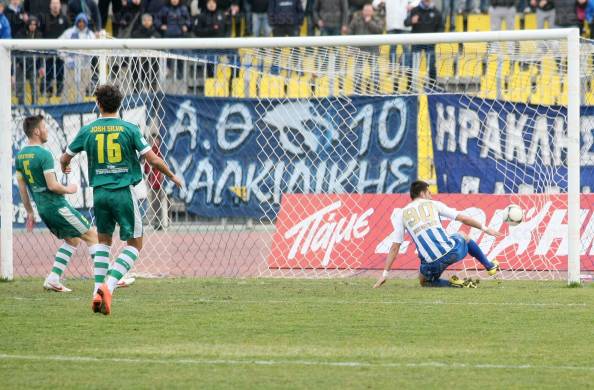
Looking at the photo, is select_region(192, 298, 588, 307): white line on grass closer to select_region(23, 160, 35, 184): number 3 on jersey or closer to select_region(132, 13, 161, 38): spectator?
select_region(23, 160, 35, 184): number 3 on jersey

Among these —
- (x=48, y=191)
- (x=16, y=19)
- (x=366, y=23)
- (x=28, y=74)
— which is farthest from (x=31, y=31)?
(x=48, y=191)

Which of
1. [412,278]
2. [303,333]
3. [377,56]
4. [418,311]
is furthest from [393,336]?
[377,56]

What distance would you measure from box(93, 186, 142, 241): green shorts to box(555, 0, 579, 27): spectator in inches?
646

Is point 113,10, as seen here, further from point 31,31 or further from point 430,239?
point 430,239

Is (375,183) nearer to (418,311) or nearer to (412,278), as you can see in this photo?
(412,278)

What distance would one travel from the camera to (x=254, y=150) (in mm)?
18422

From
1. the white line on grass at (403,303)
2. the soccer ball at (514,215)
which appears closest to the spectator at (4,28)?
the soccer ball at (514,215)

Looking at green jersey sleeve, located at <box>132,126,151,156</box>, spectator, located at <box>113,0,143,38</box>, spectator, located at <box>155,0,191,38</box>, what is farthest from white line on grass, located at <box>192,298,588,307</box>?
spectator, located at <box>113,0,143,38</box>

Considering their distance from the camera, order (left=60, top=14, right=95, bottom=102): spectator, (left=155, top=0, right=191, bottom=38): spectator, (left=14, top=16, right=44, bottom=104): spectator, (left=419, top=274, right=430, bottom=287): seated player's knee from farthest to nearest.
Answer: (left=155, top=0, right=191, bottom=38): spectator, (left=14, top=16, right=44, bottom=104): spectator, (left=60, top=14, right=95, bottom=102): spectator, (left=419, top=274, right=430, bottom=287): seated player's knee

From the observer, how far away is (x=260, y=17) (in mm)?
27719

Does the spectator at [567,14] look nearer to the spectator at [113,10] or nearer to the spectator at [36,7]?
the spectator at [113,10]

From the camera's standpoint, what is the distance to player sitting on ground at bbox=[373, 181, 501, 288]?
1455cm

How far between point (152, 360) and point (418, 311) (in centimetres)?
377

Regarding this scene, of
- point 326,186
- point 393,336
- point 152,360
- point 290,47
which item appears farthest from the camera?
point 326,186
